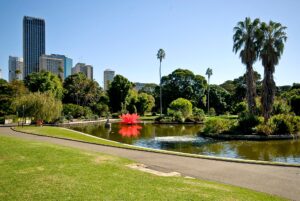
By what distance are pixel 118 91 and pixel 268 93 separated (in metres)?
47.3

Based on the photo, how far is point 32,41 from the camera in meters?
193

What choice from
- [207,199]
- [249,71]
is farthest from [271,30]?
[207,199]

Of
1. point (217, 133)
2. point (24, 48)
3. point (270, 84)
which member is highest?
point (24, 48)

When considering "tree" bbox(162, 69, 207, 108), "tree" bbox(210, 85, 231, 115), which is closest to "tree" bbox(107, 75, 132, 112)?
"tree" bbox(162, 69, 207, 108)

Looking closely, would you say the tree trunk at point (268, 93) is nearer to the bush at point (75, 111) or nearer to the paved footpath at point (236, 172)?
the paved footpath at point (236, 172)

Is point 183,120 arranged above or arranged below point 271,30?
below

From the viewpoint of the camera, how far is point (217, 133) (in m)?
29.9

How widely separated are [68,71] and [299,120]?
181054 mm

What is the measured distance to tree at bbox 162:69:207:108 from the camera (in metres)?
80.1

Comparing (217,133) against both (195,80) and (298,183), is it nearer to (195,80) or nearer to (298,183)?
(298,183)

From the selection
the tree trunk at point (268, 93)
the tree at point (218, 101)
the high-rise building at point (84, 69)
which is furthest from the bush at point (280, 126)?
the high-rise building at point (84, 69)

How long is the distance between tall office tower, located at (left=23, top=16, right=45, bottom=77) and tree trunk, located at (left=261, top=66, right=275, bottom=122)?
568 ft

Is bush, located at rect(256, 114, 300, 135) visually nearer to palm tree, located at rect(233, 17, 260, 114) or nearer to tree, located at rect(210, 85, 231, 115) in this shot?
A: palm tree, located at rect(233, 17, 260, 114)

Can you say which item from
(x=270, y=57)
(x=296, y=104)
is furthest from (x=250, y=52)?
(x=296, y=104)
